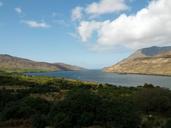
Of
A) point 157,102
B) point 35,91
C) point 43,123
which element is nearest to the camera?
point 43,123

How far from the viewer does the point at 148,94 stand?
174ft

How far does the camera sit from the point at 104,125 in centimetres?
2972

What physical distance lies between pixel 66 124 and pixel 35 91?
179 ft

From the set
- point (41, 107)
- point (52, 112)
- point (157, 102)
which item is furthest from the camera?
point (157, 102)

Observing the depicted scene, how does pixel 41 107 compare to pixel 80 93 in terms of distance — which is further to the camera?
pixel 41 107

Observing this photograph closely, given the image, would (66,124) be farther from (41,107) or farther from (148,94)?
(148,94)

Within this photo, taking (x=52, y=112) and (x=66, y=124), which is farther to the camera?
(x=52, y=112)

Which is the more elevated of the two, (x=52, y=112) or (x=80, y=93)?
(x=80, y=93)

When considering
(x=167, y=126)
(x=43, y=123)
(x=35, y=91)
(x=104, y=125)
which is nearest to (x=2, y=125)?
(x=43, y=123)

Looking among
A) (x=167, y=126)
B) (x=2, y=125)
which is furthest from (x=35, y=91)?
(x=167, y=126)

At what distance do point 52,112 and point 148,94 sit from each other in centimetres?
2602

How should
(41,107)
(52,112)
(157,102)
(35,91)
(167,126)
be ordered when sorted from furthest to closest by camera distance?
1. (35,91)
2. (157,102)
3. (41,107)
4. (52,112)
5. (167,126)

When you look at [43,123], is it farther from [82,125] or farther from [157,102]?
[157,102]

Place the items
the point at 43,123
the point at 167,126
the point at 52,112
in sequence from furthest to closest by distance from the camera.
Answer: the point at 52,112
the point at 43,123
the point at 167,126
